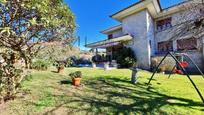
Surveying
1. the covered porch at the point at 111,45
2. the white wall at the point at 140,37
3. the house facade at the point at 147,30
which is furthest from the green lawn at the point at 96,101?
the covered porch at the point at 111,45

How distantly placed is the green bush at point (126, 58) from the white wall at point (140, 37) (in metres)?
0.83

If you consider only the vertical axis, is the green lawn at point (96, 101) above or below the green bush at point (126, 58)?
below

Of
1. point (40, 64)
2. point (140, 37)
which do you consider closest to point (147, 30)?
point (140, 37)

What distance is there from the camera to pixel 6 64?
7.74 metres

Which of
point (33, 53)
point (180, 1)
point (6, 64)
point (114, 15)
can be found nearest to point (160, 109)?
point (180, 1)

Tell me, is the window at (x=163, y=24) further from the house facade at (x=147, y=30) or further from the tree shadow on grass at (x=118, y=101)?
the tree shadow on grass at (x=118, y=101)

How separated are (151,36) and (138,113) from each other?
2214cm

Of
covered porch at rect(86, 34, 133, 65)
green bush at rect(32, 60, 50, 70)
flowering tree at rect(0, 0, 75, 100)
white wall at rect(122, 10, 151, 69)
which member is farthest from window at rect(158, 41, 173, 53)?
flowering tree at rect(0, 0, 75, 100)

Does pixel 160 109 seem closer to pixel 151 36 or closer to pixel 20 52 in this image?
pixel 20 52

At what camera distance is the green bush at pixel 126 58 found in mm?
27062

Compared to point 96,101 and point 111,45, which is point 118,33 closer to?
point 111,45

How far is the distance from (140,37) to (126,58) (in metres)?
3.67

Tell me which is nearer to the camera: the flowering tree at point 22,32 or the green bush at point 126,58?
the flowering tree at point 22,32

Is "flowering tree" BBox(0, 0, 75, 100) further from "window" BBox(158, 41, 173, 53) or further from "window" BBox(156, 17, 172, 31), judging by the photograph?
"window" BBox(156, 17, 172, 31)
